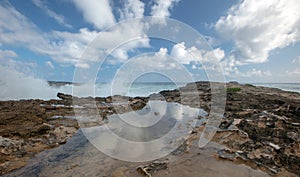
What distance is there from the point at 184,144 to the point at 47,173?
3.97 m

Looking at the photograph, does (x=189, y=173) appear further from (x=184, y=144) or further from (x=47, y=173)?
(x=47, y=173)

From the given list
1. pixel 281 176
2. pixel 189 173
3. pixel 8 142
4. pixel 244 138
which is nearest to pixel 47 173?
pixel 8 142

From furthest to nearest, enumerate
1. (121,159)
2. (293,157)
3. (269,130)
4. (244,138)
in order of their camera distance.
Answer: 1. (269,130)
2. (244,138)
3. (121,159)
4. (293,157)

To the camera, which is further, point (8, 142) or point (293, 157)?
point (8, 142)

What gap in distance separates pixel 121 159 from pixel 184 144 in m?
2.18

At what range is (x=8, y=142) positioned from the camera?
5.38 meters

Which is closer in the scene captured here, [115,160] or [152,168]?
[152,168]

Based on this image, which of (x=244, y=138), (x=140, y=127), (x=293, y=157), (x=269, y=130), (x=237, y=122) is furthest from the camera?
(x=140, y=127)

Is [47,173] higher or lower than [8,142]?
lower

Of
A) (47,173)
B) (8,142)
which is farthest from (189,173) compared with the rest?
(8,142)

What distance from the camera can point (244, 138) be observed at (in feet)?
18.1

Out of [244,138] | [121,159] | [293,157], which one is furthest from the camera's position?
[244,138]

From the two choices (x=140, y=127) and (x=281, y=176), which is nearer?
(x=281, y=176)

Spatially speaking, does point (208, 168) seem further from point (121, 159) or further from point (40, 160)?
point (40, 160)
